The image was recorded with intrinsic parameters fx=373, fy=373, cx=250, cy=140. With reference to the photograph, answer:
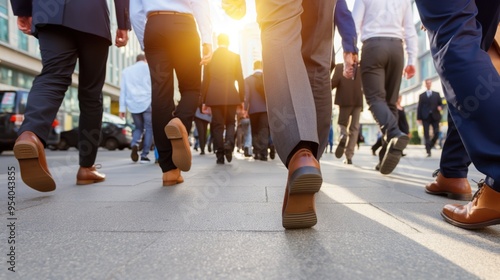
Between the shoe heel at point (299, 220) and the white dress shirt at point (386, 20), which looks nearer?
the shoe heel at point (299, 220)

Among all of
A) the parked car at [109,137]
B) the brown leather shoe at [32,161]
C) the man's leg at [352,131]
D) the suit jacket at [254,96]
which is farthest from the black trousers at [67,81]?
the parked car at [109,137]

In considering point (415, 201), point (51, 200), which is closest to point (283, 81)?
point (415, 201)

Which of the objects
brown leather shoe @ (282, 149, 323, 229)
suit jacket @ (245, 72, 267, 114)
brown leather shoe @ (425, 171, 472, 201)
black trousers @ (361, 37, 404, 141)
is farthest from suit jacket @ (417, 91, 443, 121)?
brown leather shoe @ (282, 149, 323, 229)

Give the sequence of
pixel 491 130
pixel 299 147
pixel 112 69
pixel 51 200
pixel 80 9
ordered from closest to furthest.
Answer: pixel 491 130 → pixel 299 147 → pixel 51 200 → pixel 80 9 → pixel 112 69

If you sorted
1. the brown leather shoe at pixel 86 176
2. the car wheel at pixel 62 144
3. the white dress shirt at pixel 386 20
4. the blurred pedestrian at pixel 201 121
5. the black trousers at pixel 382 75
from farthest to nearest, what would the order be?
the car wheel at pixel 62 144 → the blurred pedestrian at pixel 201 121 → the white dress shirt at pixel 386 20 → the black trousers at pixel 382 75 → the brown leather shoe at pixel 86 176

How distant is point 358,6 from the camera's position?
14.2 ft

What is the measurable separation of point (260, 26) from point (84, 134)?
196cm

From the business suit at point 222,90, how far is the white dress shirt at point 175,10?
2.85m

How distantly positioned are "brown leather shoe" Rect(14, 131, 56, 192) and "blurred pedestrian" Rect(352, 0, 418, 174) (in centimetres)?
293

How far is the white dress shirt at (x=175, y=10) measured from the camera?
296 cm

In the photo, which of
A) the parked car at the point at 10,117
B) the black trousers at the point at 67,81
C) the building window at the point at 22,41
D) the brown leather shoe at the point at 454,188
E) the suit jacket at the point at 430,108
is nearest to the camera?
the brown leather shoe at the point at 454,188

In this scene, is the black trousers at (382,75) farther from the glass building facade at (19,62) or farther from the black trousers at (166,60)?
the glass building facade at (19,62)

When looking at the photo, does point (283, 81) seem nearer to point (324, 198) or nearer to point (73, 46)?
point (324, 198)

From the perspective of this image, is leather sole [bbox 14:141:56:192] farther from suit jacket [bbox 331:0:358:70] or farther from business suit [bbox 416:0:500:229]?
suit jacket [bbox 331:0:358:70]
